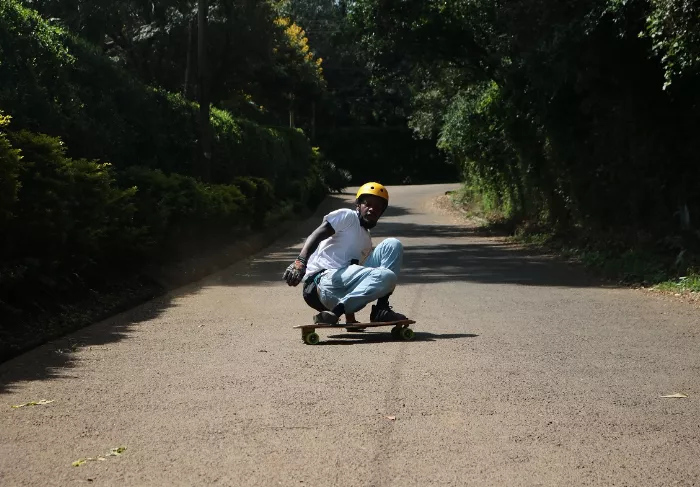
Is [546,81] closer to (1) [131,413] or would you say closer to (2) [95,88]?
(2) [95,88]

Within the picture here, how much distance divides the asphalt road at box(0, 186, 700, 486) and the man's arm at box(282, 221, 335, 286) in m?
0.61

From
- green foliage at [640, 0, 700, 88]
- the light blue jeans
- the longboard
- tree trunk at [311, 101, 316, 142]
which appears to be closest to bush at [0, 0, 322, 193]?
the light blue jeans

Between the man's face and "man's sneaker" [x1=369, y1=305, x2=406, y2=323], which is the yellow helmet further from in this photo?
"man's sneaker" [x1=369, y1=305, x2=406, y2=323]

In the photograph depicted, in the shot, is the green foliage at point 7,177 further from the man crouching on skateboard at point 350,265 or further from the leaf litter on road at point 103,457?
the leaf litter on road at point 103,457

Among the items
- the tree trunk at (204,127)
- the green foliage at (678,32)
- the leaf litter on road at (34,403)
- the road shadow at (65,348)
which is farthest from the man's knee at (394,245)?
the tree trunk at (204,127)

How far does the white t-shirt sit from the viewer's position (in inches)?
428

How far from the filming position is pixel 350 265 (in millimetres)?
10805

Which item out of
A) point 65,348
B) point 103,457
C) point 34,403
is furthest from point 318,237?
point 103,457

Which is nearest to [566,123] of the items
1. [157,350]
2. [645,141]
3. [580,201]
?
[580,201]

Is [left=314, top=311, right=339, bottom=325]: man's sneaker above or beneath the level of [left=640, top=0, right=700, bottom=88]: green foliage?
beneath

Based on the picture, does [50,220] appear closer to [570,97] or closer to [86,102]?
[86,102]

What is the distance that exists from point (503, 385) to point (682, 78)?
11.1 m

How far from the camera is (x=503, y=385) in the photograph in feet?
25.9

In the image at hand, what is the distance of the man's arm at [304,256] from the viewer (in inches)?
404
